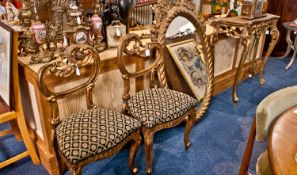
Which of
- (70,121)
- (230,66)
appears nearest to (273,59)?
(230,66)

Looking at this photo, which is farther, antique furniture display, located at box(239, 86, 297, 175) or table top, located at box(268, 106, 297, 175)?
antique furniture display, located at box(239, 86, 297, 175)

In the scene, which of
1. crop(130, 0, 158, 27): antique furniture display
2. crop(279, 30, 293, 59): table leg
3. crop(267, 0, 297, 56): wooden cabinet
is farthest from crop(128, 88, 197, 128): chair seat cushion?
crop(267, 0, 297, 56): wooden cabinet

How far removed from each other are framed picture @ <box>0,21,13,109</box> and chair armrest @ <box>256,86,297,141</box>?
Result: 1.36m

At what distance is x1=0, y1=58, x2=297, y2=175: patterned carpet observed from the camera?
6.01ft

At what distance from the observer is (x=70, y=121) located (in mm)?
1484

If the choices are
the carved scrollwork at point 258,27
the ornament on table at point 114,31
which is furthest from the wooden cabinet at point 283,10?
the ornament on table at point 114,31

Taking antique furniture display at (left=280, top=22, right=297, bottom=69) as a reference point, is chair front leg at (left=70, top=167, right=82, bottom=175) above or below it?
below

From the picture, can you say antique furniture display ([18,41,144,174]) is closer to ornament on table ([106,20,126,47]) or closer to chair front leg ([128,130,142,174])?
ornament on table ([106,20,126,47])

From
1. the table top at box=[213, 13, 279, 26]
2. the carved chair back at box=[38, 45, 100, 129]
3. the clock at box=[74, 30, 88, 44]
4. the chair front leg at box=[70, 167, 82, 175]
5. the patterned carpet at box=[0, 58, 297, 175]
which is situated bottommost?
the patterned carpet at box=[0, 58, 297, 175]

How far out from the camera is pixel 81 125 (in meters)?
1.44

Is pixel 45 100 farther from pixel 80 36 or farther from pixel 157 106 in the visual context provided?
pixel 157 106

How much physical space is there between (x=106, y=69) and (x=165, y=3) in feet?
2.37

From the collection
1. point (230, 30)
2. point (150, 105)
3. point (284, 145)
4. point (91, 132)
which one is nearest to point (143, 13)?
point (230, 30)

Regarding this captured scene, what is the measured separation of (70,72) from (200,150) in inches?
46.6
